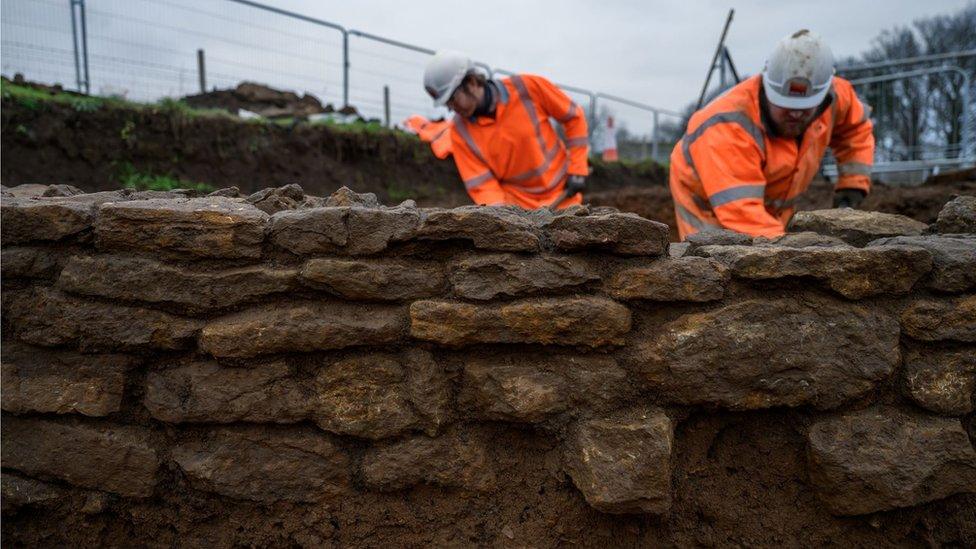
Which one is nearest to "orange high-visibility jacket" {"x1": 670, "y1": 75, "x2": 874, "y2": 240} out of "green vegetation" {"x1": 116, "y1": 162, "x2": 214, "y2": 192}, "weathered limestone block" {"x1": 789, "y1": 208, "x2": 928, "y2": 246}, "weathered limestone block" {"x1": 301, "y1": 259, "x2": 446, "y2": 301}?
"weathered limestone block" {"x1": 789, "y1": 208, "x2": 928, "y2": 246}

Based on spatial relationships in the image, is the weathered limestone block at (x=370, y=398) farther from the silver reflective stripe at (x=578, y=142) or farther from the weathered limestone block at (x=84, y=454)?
the silver reflective stripe at (x=578, y=142)

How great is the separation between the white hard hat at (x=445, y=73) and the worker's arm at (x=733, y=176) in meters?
1.73

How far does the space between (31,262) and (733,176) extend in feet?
9.73

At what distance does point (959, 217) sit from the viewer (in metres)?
2.09

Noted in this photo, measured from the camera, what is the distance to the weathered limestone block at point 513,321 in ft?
5.63

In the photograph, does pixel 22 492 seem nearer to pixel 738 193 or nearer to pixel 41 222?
pixel 41 222

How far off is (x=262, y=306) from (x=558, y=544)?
1.13 metres

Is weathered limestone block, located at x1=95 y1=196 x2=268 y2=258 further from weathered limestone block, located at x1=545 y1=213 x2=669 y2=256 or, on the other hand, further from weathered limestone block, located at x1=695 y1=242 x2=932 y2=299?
weathered limestone block, located at x1=695 y1=242 x2=932 y2=299

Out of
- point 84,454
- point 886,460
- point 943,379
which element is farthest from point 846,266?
point 84,454

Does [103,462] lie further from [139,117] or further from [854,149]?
[139,117]

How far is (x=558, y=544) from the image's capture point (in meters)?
1.81

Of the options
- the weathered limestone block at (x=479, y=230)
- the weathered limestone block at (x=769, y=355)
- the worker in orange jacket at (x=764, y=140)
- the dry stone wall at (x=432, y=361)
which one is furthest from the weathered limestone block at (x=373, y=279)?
the worker in orange jacket at (x=764, y=140)

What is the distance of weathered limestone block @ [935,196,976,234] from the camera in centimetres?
208

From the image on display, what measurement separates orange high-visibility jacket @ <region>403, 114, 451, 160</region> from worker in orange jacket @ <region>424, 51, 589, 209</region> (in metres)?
1.17
